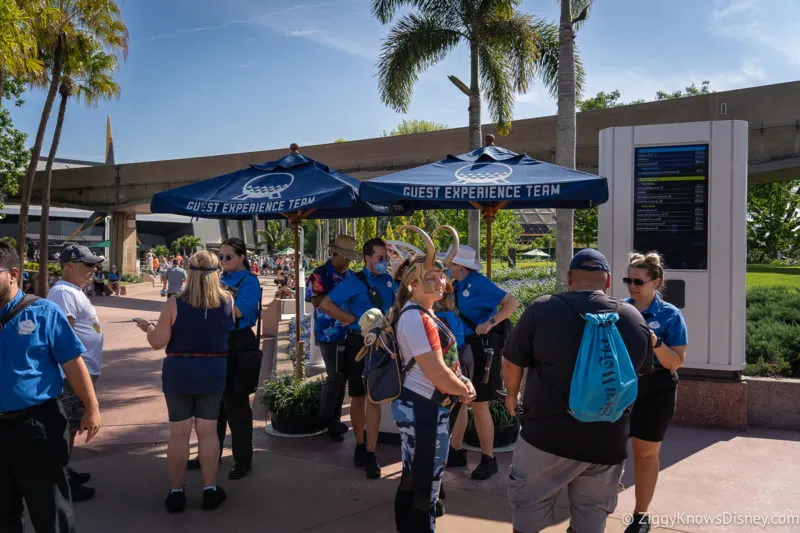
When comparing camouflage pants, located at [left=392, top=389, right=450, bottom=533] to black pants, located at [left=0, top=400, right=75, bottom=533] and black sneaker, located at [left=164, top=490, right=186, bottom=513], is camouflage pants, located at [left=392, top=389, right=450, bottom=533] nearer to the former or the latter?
black pants, located at [left=0, top=400, right=75, bottom=533]

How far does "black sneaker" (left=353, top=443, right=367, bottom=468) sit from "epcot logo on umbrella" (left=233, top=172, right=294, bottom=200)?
2258 mm

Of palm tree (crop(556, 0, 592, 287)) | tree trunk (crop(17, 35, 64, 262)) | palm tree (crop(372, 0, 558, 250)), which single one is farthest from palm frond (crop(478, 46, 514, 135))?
tree trunk (crop(17, 35, 64, 262))

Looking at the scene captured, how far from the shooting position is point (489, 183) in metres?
5.61

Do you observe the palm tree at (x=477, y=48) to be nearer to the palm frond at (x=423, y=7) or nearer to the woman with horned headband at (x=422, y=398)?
the palm frond at (x=423, y=7)

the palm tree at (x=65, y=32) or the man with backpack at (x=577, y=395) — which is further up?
the palm tree at (x=65, y=32)

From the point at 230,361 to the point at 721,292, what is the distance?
15.2 ft

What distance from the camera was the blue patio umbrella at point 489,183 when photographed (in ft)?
17.6

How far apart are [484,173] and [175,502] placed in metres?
3.48

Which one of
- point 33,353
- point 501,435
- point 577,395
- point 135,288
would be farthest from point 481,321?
point 135,288

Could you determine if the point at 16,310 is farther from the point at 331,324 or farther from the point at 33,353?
the point at 331,324

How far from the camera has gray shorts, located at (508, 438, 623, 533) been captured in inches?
126

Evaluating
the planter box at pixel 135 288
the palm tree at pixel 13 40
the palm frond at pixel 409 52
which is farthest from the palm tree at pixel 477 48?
the planter box at pixel 135 288

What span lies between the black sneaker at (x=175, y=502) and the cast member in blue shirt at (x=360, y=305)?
1.43 m

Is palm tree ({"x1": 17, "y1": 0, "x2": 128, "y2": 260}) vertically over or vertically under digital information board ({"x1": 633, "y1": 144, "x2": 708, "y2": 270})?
over
